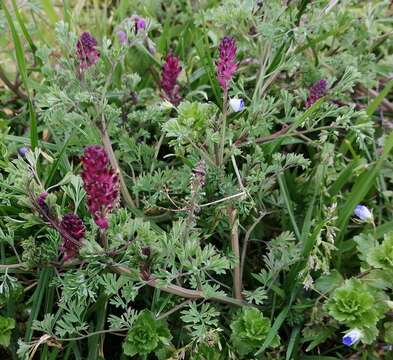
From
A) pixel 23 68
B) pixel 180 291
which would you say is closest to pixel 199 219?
pixel 180 291

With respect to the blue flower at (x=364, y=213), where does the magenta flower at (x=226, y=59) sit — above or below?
above

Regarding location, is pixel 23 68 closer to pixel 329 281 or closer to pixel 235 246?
pixel 235 246

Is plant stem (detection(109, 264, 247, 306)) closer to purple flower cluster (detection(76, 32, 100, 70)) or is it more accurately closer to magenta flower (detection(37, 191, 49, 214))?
magenta flower (detection(37, 191, 49, 214))

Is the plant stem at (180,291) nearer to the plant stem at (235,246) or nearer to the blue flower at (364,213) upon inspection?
the plant stem at (235,246)

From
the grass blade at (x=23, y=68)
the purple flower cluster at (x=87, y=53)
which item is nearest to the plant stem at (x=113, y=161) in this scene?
the purple flower cluster at (x=87, y=53)

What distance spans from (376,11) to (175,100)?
1.19 meters

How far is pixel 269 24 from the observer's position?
2131 mm

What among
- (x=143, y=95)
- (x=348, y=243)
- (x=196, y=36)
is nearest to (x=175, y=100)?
(x=143, y=95)

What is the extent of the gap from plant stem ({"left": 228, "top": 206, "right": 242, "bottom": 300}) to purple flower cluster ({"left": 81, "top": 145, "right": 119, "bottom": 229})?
63cm

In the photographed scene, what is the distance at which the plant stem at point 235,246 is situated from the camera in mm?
2059

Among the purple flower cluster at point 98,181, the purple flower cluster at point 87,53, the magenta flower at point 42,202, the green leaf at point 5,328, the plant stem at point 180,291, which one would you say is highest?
the purple flower cluster at point 87,53

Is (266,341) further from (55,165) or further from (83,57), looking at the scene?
(83,57)

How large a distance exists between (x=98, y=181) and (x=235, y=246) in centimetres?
79

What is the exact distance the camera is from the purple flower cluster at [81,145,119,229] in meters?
1.43
